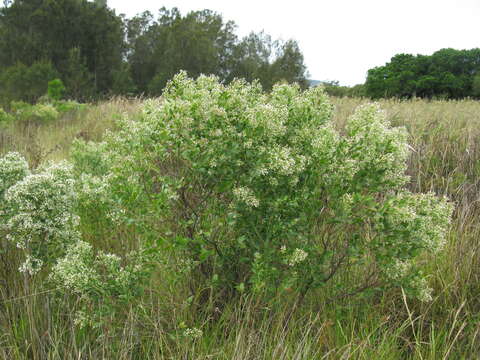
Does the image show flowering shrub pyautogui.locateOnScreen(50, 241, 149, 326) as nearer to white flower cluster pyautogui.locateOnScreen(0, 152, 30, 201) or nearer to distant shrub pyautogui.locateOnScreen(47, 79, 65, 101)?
white flower cluster pyautogui.locateOnScreen(0, 152, 30, 201)

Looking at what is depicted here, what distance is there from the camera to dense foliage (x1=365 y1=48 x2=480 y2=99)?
48312mm

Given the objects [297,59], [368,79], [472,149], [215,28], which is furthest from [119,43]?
[368,79]

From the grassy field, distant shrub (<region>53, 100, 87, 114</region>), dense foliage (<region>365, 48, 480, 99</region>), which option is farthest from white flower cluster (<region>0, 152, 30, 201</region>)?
dense foliage (<region>365, 48, 480, 99</region>)

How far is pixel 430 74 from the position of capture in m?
49.8

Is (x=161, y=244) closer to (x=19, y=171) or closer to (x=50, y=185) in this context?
(x=50, y=185)

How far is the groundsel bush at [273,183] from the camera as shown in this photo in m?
2.45

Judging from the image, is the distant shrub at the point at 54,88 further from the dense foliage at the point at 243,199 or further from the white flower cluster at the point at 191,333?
the white flower cluster at the point at 191,333

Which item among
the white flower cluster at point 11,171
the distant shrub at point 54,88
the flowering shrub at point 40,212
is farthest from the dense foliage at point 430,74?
the flowering shrub at point 40,212

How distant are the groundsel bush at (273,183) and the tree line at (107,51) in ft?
38.6

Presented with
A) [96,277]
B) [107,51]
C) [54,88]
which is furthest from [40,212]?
[107,51]

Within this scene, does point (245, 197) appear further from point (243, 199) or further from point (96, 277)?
point (96, 277)

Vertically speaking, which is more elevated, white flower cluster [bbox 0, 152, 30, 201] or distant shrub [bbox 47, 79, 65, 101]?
distant shrub [bbox 47, 79, 65, 101]

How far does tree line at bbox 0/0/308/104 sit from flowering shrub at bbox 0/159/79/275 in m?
11.5

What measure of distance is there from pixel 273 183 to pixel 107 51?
87.8 feet
